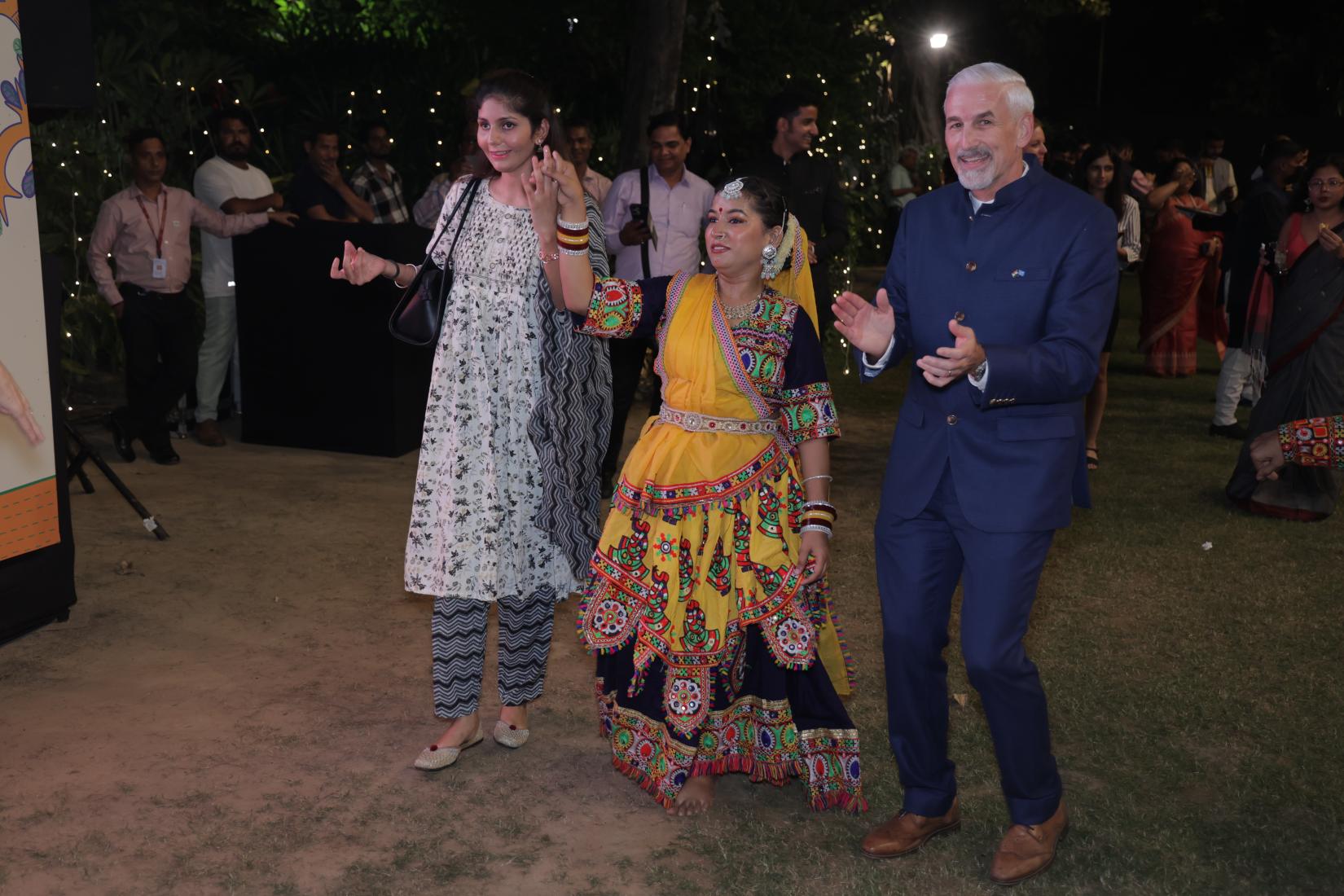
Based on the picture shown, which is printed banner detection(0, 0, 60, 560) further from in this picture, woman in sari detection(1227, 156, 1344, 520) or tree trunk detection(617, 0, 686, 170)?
tree trunk detection(617, 0, 686, 170)

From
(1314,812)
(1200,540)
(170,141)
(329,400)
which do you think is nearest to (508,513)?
(1314,812)

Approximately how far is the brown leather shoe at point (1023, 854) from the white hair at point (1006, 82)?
1.79 meters

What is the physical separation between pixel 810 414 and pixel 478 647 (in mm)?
1280

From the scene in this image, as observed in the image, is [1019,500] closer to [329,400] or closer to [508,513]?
[508,513]

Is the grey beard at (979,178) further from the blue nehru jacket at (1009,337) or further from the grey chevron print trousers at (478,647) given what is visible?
the grey chevron print trousers at (478,647)

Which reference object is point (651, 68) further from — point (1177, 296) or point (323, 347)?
point (1177, 296)

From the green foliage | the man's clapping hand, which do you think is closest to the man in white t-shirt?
the green foliage

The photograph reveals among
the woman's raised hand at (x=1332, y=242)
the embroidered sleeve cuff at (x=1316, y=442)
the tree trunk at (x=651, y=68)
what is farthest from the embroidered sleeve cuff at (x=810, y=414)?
the tree trunk at (x=651, y=68)

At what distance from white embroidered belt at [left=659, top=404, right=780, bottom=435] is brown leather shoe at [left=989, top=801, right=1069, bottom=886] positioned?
4.07ft

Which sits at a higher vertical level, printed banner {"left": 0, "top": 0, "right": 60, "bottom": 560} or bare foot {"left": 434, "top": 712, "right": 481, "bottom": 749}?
printed banner {"left": 0, "top": 0, "right": 60, "bottom": 560}

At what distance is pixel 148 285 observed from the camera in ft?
28.3

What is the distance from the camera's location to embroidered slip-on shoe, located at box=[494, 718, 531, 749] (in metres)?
4.59

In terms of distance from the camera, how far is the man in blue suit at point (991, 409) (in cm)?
341

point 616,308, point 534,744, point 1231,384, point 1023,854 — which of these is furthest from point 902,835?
point 1231,384
